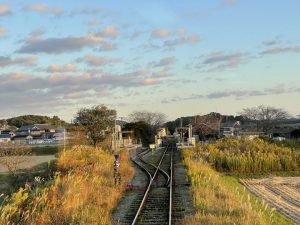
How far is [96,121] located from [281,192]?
31.2 m

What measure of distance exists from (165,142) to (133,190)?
3058 inches

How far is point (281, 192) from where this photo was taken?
22.8m

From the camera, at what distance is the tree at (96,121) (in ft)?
166

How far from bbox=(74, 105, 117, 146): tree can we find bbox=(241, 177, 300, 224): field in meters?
25.8

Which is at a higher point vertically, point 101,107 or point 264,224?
point 101,107

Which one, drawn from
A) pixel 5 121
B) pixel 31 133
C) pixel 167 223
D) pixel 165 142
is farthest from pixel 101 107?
pixel 5 121

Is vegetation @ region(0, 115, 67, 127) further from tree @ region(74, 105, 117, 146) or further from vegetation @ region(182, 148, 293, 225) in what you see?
vegetation @ region(182, 148, 293, 225)

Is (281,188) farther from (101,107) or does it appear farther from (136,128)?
(136,128)

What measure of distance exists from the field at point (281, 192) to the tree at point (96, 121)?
25840 millimetres

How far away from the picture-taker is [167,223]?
12.9m

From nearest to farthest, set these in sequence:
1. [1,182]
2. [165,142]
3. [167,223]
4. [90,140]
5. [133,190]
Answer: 1. [167,223]
2. [133,190]
3. [1,182]
4. [90,140]
5. [165,142]

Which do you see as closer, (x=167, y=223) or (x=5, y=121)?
(x=167, y=223)

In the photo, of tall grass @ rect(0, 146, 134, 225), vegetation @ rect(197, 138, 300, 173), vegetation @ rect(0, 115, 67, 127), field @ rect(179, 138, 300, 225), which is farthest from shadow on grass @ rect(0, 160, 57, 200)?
vegetation @ rect(0, 115, 67, 127)

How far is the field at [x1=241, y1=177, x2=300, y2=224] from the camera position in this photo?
17641 mm
